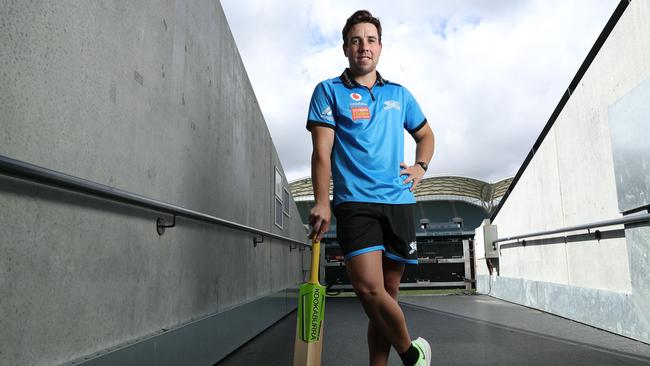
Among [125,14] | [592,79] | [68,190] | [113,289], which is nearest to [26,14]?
[68,190]

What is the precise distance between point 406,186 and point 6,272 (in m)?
1.46

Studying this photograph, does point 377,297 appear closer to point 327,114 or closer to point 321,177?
point 321,177

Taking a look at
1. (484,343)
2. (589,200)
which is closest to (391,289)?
(484,343)

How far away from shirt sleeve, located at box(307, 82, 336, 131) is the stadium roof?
106 ft

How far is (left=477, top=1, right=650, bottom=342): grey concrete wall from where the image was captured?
3.42 meters

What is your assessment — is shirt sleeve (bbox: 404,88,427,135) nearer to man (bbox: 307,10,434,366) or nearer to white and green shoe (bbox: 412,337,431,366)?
man (bbox: 307,10,434,366)

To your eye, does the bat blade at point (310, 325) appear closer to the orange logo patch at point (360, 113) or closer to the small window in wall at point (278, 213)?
the orange logo patch at point (360, 113)

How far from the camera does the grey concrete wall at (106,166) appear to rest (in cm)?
121

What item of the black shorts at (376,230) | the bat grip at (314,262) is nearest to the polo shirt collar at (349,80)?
the black shorts at (376,230)

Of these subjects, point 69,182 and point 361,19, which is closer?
point 69,182

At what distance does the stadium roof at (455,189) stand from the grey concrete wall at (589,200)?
2914 cm

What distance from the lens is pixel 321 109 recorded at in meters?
2.01

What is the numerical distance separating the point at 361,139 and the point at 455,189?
36.1m

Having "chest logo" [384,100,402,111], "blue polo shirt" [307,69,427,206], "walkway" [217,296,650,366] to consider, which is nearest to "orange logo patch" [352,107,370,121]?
"blue polo shirt" [307,69,427,206]
